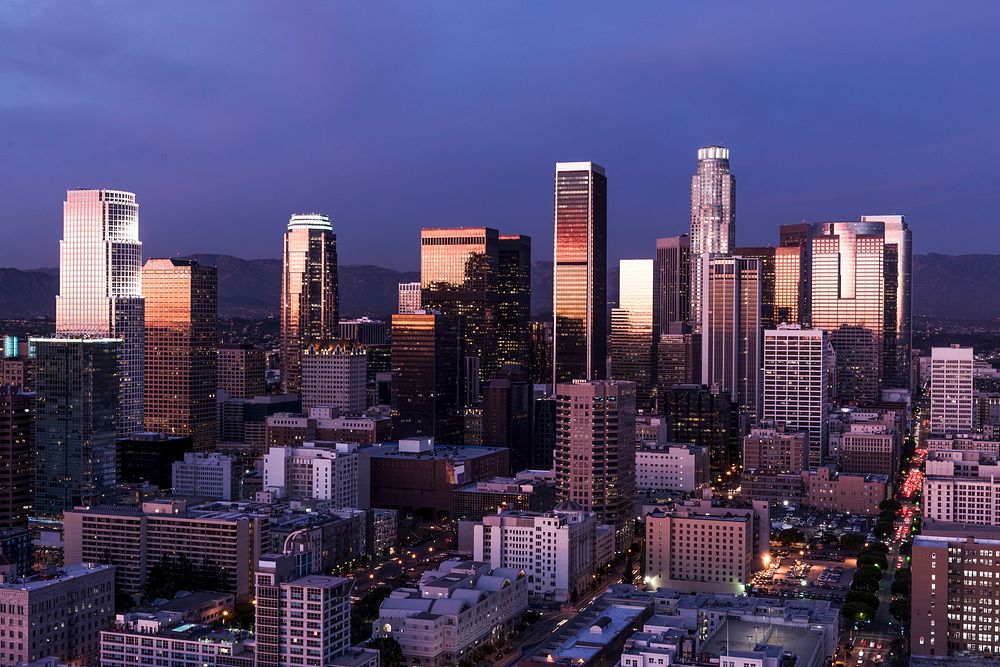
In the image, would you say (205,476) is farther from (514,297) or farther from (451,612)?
(514,297)

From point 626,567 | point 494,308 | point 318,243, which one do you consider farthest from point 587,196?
point 626,567

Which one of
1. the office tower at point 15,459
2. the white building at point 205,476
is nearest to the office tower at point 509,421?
the white building at point 205,476

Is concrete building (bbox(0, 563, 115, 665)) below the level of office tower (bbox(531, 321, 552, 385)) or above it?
below

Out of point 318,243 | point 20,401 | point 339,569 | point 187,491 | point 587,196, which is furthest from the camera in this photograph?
point 318,243

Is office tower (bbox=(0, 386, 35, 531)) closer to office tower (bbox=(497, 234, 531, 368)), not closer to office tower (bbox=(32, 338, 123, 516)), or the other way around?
office tower (bbox=(32, 338, 123, 516))

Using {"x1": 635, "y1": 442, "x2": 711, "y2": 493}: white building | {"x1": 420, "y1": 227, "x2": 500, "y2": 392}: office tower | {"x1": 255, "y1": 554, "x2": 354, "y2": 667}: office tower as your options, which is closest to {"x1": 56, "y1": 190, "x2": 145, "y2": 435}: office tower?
{"x1": 420, "y1": 227, "x2": 500, "y2": 392}: office tower

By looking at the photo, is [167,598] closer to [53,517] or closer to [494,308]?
[53,517]

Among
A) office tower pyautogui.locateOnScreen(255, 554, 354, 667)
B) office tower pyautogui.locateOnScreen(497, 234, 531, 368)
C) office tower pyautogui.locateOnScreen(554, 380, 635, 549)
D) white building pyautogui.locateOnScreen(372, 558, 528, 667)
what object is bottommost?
white building pyautogui.locateOnScreen(372, 558, 528, 667)
